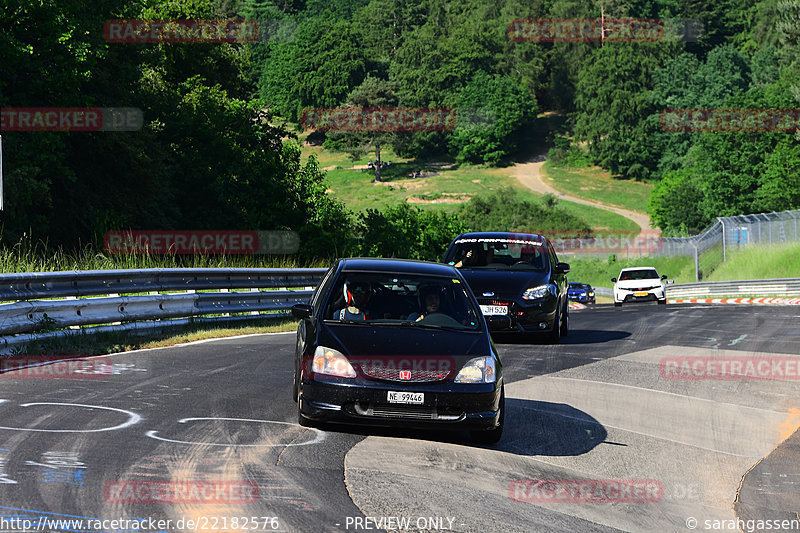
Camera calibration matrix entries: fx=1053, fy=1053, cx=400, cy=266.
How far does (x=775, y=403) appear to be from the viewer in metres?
11.5

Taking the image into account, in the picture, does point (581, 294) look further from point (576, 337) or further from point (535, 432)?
point (535, 432)

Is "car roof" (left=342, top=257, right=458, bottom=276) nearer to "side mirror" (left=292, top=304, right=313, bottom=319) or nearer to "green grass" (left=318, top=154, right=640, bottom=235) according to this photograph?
"side mirror" (left=292, top=304, right=313, bottom=319)

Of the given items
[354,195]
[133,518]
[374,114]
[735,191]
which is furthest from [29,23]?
[374,114]

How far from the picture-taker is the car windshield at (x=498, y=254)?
17.2 meters

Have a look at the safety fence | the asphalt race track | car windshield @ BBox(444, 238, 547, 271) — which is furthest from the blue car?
the asphalt race track

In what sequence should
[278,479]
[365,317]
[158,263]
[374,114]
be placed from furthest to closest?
[374,114] → [158,263] → [365,317] → [278,479]

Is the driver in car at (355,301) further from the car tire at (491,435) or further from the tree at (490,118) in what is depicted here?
the tree at (490,118)

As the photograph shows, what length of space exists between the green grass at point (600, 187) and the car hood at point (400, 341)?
4607 inches

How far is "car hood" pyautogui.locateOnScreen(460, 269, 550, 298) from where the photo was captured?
52.7 feet

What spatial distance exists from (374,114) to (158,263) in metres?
136

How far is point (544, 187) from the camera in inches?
5162

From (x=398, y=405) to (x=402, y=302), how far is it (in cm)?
161

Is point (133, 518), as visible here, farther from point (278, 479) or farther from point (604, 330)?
point (604, 330)

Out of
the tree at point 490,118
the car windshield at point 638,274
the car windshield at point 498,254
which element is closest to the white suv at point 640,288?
the car windshield at point 638,274
